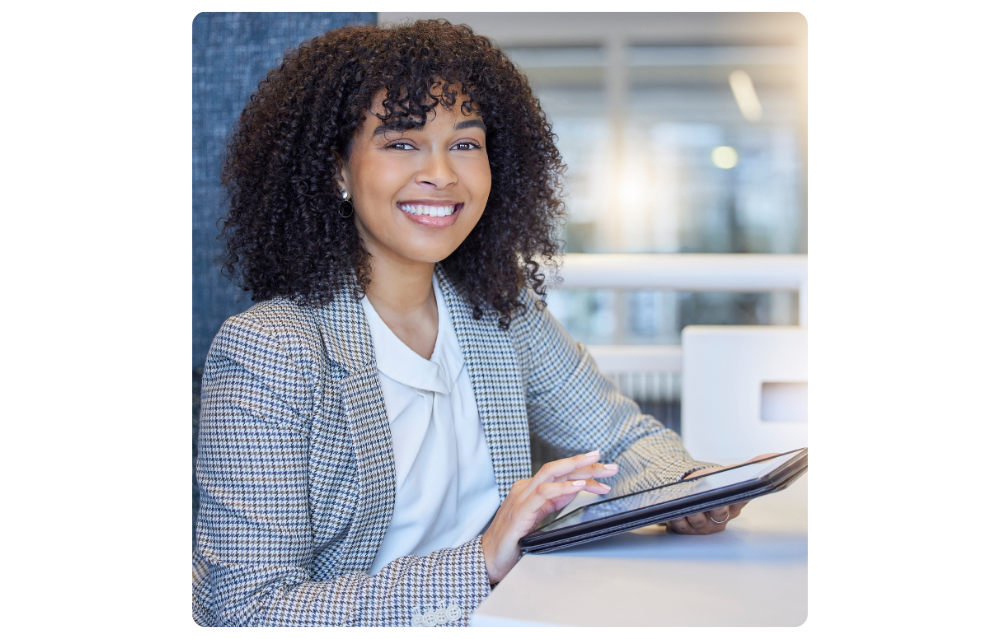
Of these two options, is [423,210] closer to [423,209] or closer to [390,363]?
[423,209]

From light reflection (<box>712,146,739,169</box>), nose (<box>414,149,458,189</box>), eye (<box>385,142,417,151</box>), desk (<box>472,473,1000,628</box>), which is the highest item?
light reflection (<box>712,146,739,169</box>)

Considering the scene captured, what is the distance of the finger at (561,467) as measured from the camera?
91 cm

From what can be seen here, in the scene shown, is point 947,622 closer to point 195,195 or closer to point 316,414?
point 316,414

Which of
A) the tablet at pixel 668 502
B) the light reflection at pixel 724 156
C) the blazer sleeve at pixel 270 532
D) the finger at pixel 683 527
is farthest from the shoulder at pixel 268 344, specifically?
the light reflection at pixel 724 156

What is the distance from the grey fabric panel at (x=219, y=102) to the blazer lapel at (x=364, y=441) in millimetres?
330

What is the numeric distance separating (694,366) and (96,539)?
3.47 ft

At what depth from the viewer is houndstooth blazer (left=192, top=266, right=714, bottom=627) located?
889mm

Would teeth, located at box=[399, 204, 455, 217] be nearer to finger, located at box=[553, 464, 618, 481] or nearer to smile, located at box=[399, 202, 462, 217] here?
smile, located at box=[399, 202, 462, 217]

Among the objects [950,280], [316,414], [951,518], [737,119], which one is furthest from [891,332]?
[737,119]

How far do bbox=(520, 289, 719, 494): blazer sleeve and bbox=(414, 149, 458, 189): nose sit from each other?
0.33m

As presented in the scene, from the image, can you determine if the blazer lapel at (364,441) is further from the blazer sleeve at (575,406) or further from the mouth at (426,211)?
the blazer sleeve at (575,406)

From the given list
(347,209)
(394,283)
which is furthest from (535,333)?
(347,209)

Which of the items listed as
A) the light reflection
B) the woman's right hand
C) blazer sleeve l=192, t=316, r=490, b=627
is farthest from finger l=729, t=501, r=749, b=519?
the light reflection

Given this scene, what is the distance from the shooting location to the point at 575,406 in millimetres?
1411
